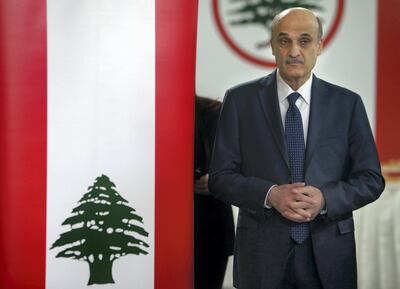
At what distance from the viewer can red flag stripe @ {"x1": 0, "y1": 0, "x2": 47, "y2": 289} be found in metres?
1.47

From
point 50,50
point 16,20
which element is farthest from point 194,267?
point 16,20

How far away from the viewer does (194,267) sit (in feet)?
5.19

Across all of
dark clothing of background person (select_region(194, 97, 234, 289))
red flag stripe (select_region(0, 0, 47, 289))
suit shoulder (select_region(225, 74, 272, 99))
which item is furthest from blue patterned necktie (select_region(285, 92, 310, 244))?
red flag stripe (select_region(0, 0, 47, 289))

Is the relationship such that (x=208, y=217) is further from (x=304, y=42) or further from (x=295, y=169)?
(x=304, y=42)

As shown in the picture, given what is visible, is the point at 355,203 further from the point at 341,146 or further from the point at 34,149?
the point at 34,149

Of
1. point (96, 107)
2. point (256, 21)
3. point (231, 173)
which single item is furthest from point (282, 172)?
point (96, 107)

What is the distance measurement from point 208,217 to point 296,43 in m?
0.59

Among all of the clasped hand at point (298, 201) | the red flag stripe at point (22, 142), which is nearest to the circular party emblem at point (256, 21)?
the clasped hand at point (298, 201)

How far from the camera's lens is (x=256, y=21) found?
5.07 ft

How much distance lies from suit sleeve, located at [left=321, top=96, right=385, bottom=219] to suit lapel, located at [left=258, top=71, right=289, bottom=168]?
168 millimetres

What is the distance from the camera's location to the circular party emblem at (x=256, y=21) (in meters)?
1.54

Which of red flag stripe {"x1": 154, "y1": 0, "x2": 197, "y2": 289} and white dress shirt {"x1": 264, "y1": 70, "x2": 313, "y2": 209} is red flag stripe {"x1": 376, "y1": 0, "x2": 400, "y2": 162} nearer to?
white dress shirt {"x1": 264, "y1": 70, "x2": 313, "y2": 209}

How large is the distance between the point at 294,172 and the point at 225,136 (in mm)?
229

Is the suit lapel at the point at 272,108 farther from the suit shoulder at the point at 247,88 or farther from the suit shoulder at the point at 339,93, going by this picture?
the suit shoulder at the point at 339,93
